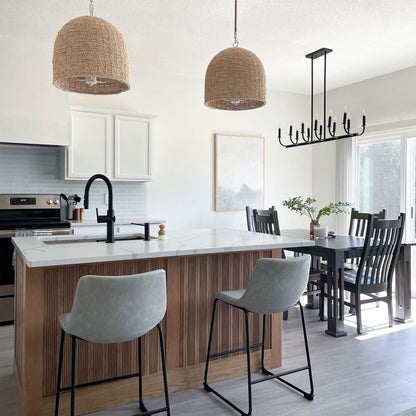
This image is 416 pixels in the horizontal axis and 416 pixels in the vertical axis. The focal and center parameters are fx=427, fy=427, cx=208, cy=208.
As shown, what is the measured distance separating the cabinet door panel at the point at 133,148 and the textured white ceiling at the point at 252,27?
749 mm

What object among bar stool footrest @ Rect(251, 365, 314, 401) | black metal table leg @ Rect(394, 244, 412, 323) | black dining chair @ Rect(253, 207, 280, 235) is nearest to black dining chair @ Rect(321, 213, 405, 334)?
black metal table leg @ Rect(394, 244, 412, 323)

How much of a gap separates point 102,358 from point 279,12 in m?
2.98

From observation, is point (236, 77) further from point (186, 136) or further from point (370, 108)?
point (370, 108)

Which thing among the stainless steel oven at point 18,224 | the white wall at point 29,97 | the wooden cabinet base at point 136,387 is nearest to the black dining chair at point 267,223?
the wooden cabinet base at point 136,387

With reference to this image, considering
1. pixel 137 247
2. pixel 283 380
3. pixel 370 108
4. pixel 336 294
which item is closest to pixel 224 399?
pixel 283 380

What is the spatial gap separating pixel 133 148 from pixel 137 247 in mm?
2565

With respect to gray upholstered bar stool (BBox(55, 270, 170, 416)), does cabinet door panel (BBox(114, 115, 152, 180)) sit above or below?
above

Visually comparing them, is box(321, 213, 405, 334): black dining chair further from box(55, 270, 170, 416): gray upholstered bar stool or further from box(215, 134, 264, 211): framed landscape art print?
box(55, 270, 170, 416): gray upholstered bar stool

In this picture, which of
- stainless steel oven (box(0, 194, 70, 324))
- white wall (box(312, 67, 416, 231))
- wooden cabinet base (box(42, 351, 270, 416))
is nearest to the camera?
wooden cabinet base (box(42, 351, 270, 416))

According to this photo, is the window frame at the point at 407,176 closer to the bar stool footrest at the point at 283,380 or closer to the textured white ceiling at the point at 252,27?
the textured white ceiling at the point at 252,27

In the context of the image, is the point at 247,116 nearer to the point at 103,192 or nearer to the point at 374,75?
the point at 374,75

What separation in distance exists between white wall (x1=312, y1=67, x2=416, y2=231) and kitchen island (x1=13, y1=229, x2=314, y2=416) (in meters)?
3.20

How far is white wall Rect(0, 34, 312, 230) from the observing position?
164 inches

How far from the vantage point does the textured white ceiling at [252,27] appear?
11.3 feet
